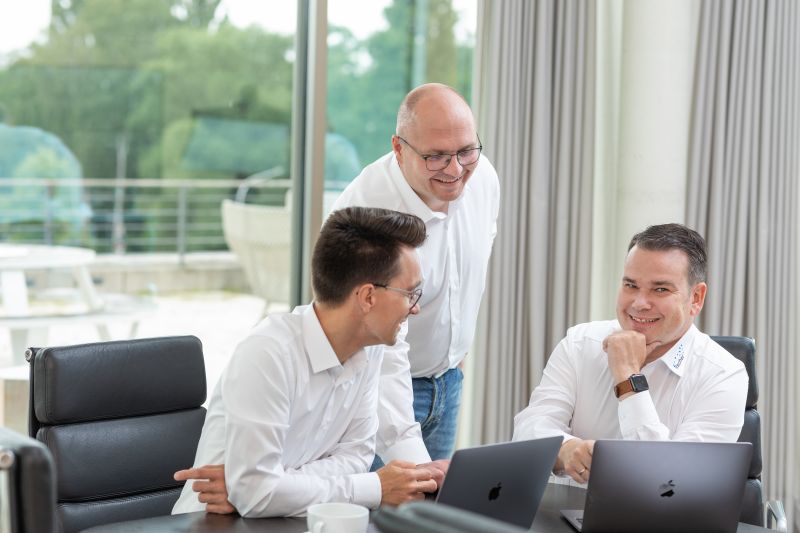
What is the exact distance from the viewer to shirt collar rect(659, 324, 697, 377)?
7.62ft

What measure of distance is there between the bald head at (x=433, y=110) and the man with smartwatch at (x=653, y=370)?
1.73ft

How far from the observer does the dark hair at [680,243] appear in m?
2.34

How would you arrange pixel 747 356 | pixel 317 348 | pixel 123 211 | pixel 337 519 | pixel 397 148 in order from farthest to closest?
pixel 123 211
pixel 397 148
pixel 747 356
pixel 317 348
pixel 337 519

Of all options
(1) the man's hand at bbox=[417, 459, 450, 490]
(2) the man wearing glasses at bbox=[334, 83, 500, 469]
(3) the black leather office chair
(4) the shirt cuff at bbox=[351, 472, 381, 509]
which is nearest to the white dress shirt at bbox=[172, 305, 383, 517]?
(4) the shirt cuff at bbox=[351, 472, 381, 509]

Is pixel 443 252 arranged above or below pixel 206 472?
above

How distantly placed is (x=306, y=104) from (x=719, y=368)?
6.87 ft

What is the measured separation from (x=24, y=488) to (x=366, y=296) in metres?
0.76

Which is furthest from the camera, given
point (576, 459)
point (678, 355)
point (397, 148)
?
point (397, 148)

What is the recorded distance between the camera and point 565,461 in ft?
6.98

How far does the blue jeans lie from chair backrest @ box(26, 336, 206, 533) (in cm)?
63

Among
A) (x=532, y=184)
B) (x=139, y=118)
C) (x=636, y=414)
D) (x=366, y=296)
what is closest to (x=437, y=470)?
(x=366, y=296)

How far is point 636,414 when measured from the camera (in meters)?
2.20

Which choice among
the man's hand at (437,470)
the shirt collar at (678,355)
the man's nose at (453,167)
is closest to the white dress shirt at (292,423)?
the man's hand at (437,470)

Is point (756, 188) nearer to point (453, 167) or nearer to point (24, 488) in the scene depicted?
point (453, 167)
